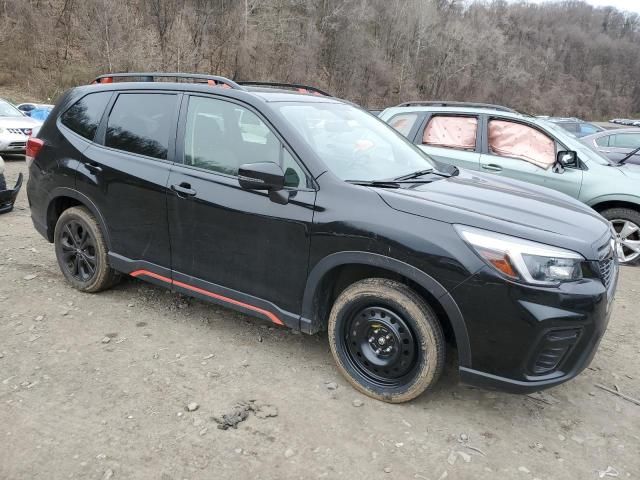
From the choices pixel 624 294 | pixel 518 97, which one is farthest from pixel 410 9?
pixel 624 294

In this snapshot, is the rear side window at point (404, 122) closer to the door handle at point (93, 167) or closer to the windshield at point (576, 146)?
the windshield at point (576, 146)

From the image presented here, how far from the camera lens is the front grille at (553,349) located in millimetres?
2486

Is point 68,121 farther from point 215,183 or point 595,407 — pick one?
point 595,407

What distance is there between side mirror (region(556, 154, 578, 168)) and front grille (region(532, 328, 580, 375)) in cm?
385

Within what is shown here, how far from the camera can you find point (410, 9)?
62.2 meters

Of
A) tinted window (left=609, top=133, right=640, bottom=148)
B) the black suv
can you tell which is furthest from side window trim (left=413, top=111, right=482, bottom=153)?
tinted window (left=609, top=133, right=640, bottom=148)

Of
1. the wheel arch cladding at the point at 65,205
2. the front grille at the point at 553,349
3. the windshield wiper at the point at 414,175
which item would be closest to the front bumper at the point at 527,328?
the front grille at the point at 553,349

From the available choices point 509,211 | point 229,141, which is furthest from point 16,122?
point 509,211

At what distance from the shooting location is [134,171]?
3639mm

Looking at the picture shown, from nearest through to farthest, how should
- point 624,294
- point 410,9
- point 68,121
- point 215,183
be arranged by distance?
point 215,183 → point 68,121 → point 624,294 → point 410,9

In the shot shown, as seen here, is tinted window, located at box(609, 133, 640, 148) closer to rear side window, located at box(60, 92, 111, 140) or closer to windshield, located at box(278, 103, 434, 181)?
windshield, located at box(278, 103, 434, 181)

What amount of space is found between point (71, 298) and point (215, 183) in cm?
189

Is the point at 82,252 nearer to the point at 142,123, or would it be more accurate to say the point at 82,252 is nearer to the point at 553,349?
the point at 142,123

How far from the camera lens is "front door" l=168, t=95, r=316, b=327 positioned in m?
3.04
